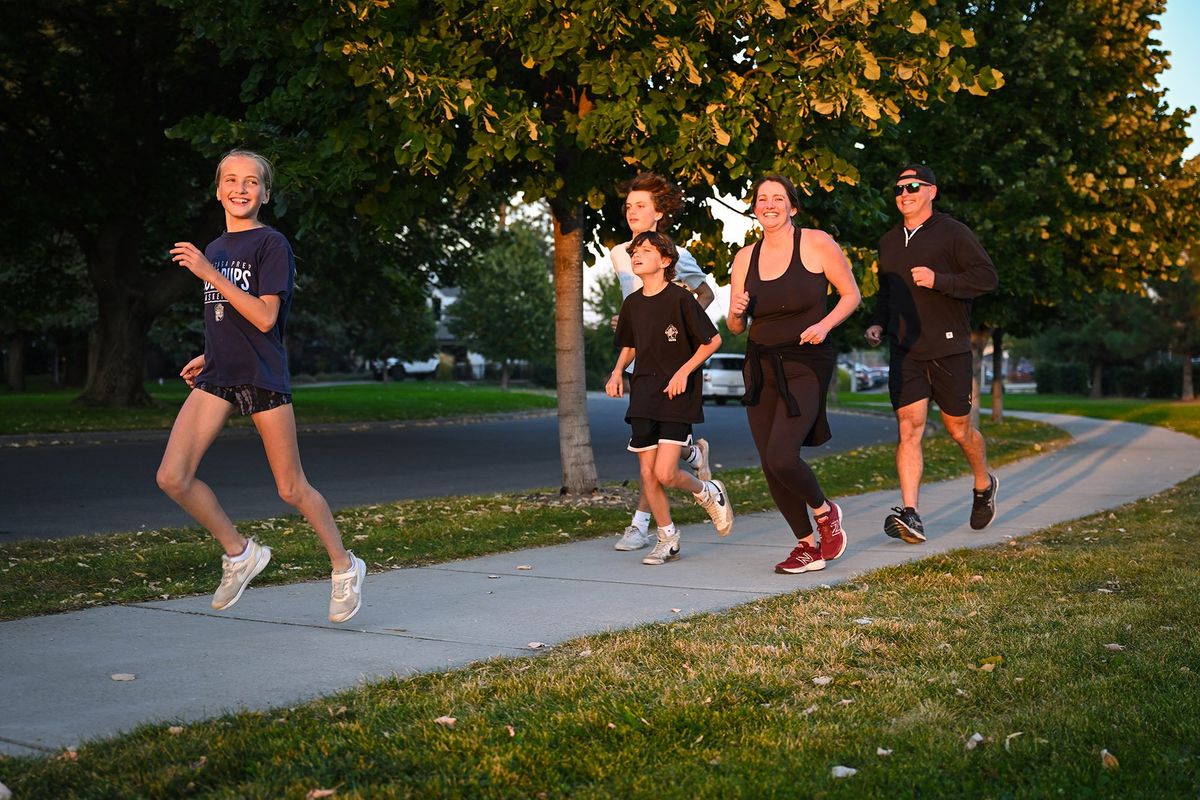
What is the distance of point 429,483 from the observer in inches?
558

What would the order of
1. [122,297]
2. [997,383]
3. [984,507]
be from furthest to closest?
[997,383] < [122,297] < [984,507]

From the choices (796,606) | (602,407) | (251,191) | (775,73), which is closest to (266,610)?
(251,191)

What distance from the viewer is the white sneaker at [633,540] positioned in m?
8.07

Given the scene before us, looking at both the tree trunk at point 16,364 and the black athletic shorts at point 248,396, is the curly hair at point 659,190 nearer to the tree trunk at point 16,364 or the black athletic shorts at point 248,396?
the black athletic shorts at point 248,396

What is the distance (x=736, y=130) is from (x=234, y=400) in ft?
15.5

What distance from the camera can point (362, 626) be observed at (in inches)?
224

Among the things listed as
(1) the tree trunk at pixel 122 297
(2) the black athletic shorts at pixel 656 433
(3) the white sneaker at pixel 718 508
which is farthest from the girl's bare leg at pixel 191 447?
(1) the tree trunk at pixel 122 297

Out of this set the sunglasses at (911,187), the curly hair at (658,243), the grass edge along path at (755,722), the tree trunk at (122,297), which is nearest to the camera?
the grass edge along path at (755,722)

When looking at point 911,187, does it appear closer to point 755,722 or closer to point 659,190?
point 659,190

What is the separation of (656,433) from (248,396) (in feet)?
9.02

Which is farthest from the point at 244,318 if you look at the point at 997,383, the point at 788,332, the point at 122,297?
the point at 997,383

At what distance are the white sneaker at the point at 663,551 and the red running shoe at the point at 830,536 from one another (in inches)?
33.3

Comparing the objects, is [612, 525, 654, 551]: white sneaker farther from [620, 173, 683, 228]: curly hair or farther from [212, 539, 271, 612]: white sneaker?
[212, 539, 271, 612]: white sneaker

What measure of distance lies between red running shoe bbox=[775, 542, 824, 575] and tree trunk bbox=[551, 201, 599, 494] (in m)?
3.94
